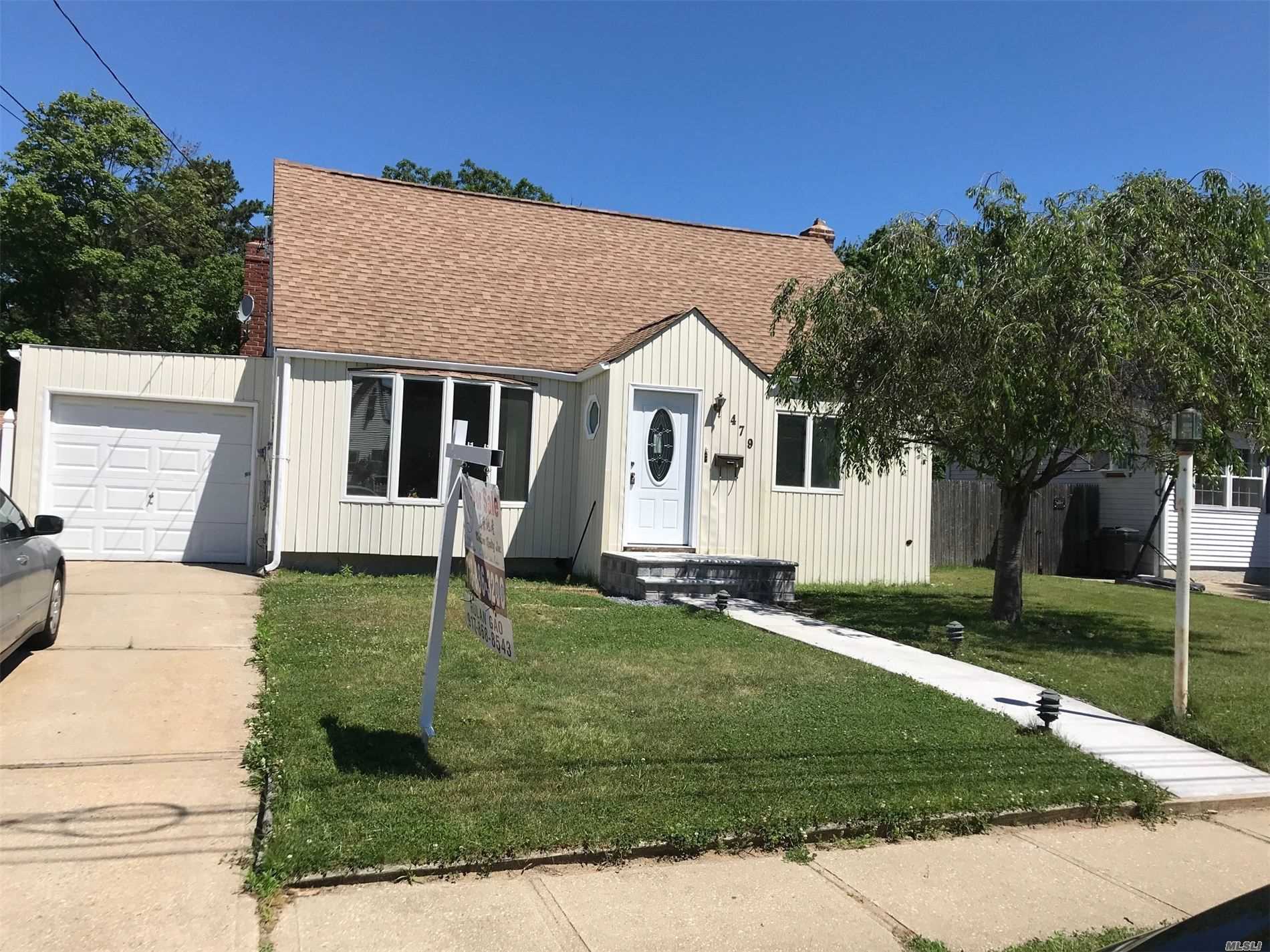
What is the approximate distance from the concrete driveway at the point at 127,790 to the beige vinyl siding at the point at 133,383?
502 cm

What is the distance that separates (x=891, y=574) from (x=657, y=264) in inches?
257

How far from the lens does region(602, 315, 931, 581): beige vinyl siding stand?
42.5 ft

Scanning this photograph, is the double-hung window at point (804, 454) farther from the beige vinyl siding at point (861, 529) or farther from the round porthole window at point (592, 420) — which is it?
the round porthole window at point (592, 420)

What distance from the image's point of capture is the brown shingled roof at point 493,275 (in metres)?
13.5

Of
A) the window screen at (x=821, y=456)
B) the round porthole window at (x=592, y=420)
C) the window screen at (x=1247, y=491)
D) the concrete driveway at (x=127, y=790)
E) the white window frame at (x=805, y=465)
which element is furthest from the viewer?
the window screen at (x=1247, y=491)

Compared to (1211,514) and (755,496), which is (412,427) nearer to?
(755,496)

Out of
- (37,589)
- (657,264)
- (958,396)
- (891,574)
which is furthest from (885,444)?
(37,589)

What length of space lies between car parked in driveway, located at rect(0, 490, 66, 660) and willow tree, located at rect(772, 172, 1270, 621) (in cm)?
763

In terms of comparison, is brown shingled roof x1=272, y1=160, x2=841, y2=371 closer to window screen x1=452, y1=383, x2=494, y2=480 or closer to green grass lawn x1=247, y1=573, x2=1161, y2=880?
window screen x1=452, y1=383, x2=494, y2=480

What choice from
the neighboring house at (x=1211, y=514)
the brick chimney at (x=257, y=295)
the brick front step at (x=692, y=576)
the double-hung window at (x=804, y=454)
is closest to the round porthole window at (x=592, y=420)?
the brick front step at (x=692, y=576)

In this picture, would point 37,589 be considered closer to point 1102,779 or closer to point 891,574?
point 1102,779

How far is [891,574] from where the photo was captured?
50.3ft

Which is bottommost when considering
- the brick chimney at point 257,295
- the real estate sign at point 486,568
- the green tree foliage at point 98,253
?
the real estate sign at point 486,568

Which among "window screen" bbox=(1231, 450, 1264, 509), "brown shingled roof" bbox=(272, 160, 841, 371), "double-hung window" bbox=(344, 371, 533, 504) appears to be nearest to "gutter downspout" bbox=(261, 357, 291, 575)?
"brown shingled roof" bbox=(272, 160, 841, 371)
